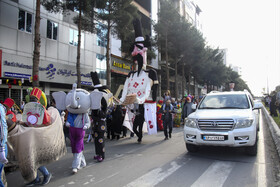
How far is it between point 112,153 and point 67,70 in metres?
14.4

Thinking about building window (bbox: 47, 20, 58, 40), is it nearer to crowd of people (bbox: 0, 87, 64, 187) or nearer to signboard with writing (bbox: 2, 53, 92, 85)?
signboard with writing (bbox: 2, 53, 92, 85)

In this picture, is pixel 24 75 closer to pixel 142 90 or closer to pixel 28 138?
pixel 142 90

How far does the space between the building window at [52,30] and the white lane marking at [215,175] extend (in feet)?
56.3

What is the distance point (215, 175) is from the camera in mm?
4867

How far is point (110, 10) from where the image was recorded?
1714 centimetres

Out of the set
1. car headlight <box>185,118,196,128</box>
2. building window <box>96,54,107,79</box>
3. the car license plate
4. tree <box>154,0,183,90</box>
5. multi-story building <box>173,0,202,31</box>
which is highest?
multi-story building <box>173,0,202,31</box>

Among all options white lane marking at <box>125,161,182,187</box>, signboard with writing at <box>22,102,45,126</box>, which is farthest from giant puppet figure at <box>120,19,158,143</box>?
signboard with writing at <box>22,102,45,126</box>

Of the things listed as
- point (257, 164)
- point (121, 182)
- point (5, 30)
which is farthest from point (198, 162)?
point (5, 30)

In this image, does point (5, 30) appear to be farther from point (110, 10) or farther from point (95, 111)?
point (95, 111)

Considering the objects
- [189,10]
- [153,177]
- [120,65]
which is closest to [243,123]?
[153,177]

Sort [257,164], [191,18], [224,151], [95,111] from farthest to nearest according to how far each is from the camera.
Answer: [191,18]
[224,151]
[95,111]
[257,164]

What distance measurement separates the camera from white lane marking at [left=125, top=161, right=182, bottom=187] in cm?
440

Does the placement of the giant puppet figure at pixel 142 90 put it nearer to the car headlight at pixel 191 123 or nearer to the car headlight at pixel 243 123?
the car headlight at pixel 191 123

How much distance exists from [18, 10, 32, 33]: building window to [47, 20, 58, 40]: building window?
1.66 m
